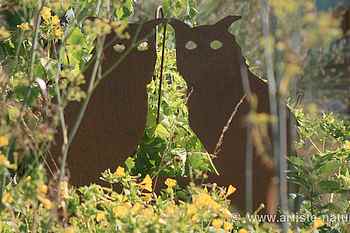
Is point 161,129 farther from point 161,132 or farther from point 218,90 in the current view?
point 218,90

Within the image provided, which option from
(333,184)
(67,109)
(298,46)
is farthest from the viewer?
(67,109)

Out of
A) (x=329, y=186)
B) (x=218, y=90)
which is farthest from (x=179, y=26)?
(x=329, y=186)

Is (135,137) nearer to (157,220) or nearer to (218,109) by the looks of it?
(218,109)

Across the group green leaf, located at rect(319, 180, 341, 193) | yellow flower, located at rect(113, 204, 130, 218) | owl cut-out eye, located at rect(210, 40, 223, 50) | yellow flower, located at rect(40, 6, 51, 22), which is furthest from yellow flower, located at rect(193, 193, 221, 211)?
owl cut-out eye, located at rect(210, 40, 223, 50)

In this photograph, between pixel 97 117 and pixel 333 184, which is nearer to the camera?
pixel 333 184

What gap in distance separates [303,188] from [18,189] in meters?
1.44

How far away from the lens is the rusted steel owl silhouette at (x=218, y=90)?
3.33 m

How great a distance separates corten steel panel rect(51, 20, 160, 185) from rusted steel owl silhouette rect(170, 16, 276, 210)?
0.17 metres

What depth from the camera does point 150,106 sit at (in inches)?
144

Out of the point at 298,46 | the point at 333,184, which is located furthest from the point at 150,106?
the point at 298,46

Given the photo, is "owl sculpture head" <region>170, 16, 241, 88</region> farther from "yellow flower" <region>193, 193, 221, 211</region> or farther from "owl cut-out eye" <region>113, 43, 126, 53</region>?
"yellow flower" <region>193, 193, 221, 211</region>

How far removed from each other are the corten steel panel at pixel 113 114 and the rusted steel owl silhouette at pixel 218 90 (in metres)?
0.17

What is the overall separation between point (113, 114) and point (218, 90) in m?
0.44

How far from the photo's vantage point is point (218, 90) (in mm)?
3348
